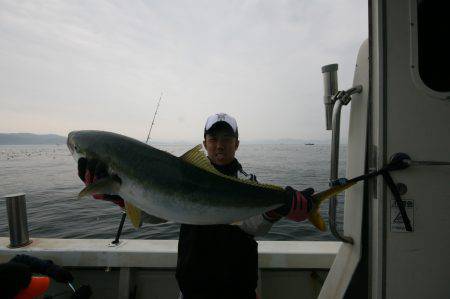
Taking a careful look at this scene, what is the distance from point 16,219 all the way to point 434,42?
17.9ft

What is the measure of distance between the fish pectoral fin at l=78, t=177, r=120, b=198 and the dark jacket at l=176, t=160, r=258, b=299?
90cm

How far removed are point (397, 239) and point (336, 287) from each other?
88 cm

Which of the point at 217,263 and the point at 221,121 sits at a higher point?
the point at 221,121

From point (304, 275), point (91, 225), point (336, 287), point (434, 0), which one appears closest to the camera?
point (434, 0)

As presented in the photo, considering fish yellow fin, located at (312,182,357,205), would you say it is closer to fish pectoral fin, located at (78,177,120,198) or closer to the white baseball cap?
the white baseball cap

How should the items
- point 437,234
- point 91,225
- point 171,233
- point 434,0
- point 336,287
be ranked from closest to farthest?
point 437,234, point 434,0, point 336,287, point 171,233, point 91,225

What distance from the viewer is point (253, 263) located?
294 centimetres

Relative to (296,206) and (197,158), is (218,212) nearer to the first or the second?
(197,158)

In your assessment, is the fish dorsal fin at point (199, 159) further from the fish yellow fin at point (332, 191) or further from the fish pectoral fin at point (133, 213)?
the fish pectoral fin at point (133, 213)

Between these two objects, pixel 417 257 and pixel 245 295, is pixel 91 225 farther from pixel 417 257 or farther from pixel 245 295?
pixel 417 257

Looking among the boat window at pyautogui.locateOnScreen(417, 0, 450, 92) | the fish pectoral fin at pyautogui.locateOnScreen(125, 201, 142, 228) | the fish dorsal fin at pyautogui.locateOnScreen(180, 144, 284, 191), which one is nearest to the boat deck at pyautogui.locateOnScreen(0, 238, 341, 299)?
the fish pectoral fin at pyautogui.locateOnScreen(125, 201, 142, 228)

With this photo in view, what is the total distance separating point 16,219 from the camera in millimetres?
4203

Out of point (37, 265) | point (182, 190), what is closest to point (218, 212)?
point (182, 190)

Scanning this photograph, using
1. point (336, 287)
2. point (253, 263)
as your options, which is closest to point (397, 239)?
point (336, 287)
